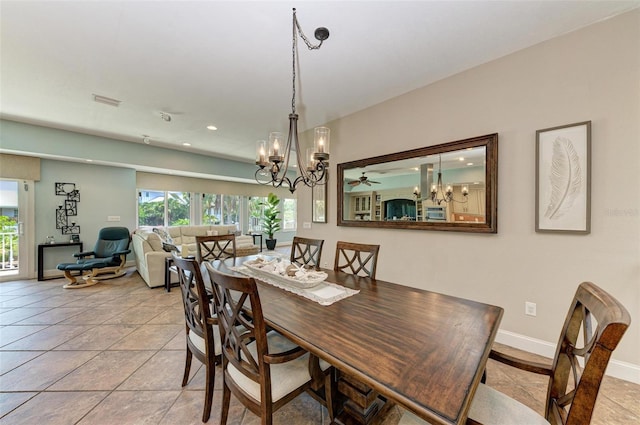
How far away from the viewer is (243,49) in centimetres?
220

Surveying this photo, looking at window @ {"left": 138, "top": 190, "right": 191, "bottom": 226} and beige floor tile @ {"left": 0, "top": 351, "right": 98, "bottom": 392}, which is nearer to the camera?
beige floor tile @ {"left": 0, "top": 351, "right": 98, "bottom": 392}

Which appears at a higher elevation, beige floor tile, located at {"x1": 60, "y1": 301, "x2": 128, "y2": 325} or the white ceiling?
the white ceiling

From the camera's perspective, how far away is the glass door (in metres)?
4.49

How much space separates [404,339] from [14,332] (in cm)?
399

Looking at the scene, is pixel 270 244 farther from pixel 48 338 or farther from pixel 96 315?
pixel 48 338

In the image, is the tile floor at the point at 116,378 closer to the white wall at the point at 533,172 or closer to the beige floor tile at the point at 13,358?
the beige floor tile at the point at 13,358

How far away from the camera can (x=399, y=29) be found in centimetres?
196

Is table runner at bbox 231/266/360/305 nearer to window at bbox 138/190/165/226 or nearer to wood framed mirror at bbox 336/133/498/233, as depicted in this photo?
wood framed mirror at bbox 336/133/498/233

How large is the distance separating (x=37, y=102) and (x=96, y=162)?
189 centimetres

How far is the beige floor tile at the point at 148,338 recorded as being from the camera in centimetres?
238

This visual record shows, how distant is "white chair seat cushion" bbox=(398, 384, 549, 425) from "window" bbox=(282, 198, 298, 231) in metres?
A: 8.36

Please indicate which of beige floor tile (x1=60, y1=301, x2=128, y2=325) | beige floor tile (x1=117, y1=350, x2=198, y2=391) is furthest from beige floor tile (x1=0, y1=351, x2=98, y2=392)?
beige floor tile (x1=60, y1=301, x2=128, y2=325)

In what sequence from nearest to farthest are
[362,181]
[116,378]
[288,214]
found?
[116,378] → [362,181] → [288,214]

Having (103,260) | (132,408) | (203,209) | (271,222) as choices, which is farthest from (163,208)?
(132,408)
